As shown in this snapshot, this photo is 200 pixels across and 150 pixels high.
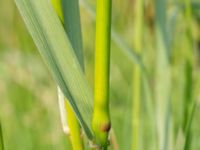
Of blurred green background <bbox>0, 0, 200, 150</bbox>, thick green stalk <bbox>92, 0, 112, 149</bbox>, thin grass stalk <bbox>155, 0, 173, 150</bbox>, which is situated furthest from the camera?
blurred green background <bbox>0, 0, 200, 150</bbox>

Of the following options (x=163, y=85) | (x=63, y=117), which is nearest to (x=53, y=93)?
(x=163, y=85)

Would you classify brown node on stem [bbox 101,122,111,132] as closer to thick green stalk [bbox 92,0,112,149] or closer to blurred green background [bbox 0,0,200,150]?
thick green stalk [bbox 92,0,112,149]

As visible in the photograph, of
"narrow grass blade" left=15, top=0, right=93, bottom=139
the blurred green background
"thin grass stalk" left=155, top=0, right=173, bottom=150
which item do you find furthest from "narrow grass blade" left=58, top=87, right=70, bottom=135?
the blurred green background

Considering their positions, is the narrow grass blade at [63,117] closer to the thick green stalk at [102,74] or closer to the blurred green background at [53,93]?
the thick green stalk at [102,74]

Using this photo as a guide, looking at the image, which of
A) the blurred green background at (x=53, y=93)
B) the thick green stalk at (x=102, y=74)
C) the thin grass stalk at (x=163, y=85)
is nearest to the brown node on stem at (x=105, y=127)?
the thick green stalk at (x=102, y=74)

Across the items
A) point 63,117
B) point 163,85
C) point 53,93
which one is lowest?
point 53,93

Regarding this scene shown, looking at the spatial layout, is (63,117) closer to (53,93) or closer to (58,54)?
(58,54)
